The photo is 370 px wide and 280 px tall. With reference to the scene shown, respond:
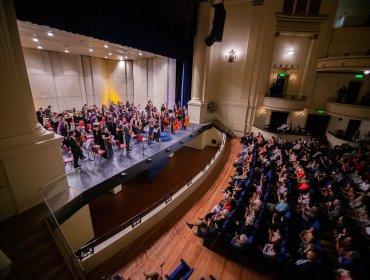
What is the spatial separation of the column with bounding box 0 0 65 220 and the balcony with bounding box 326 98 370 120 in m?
13.3

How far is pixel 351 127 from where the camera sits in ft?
38.4

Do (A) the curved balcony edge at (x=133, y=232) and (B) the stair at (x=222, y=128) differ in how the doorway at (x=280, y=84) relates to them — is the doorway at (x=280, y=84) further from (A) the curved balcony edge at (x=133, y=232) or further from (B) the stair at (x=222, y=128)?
(A) the curved balcony edge at (x=133, y=232)

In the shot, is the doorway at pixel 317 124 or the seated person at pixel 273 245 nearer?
the seated person at pixel 273 245

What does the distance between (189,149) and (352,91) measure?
10562 millimetres

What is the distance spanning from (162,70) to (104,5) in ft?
25.9

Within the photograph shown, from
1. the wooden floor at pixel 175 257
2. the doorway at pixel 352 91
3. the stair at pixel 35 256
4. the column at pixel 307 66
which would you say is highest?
the column at pixel 307 66

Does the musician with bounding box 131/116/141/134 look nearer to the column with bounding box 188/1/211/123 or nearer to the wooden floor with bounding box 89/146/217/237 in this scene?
the wooden floor with bounding box 89/146/217/237

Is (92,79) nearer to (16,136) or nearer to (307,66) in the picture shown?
(16,136)

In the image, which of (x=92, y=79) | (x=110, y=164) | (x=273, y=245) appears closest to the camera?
(x=273, y=245)

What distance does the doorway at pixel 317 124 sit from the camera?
12.7 m

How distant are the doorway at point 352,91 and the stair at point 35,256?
15.1 meters

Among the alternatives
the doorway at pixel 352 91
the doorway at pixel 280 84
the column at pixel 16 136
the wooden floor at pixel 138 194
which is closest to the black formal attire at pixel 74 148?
the column at pixel 16 136

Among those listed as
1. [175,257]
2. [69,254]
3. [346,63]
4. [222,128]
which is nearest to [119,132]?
[69,254]

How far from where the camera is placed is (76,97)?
14453mm
